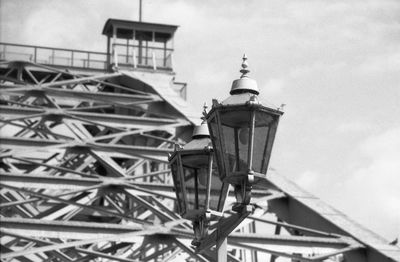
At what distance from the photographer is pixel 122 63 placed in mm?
34125

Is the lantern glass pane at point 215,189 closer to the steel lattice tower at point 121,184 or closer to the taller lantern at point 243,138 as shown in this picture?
the taller lantern at point 243,138

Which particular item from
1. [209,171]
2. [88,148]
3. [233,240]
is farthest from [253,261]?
[209,171]

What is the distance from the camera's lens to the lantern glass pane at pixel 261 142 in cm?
911

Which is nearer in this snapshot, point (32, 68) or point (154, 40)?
point (32, 68)

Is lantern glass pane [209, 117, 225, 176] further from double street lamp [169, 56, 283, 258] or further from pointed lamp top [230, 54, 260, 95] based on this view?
pointed lamp top [230, 54, 260, 95]

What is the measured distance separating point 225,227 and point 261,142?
99 centimetres

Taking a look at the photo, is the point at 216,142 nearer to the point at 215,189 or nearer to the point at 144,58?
the point at 215,189

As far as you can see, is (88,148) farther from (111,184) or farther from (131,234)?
(131,234)

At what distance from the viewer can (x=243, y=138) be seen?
912cm

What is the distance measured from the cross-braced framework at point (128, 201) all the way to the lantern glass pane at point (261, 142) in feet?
1.97

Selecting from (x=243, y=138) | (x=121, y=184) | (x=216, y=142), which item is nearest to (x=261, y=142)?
(x=243, y=138)

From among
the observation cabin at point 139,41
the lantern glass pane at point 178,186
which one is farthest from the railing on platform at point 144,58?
the lantern glass pane at point 178,186

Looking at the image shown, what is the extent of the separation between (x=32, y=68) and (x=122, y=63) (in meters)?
2.55

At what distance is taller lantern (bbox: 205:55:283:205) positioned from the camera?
29.8 ft
